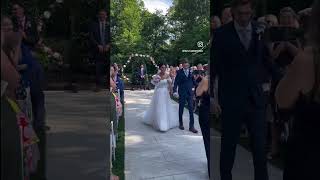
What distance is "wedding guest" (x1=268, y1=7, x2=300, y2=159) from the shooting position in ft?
11.4

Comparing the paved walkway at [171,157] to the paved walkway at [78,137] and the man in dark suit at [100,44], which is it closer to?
the paved walkway at [78,137]

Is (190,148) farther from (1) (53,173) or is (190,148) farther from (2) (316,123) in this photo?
(2) (316,123)

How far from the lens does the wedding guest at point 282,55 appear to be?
11.4ft

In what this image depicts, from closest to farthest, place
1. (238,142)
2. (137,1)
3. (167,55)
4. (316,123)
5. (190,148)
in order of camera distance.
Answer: (316,123)
(238,142)
(190,148)
(167,55)
(137,1)

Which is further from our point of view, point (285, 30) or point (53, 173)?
point (53, 173)

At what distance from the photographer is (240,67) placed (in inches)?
144

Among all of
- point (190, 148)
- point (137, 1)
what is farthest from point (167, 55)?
point (190, 148)

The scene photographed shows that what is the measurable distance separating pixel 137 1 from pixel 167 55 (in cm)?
462

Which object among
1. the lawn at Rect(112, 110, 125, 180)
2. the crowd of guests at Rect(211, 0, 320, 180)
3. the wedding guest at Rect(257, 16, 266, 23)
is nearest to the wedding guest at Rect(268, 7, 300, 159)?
the crowd of guests at Rect(211, 0, 320, 180)

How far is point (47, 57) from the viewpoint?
385 cm

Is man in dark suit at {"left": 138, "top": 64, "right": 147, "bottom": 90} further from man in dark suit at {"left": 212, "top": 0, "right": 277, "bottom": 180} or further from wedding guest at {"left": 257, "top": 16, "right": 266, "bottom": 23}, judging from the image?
wedding guest at {"left": 257, "top": 16, "right": 266, "bottom": 23}

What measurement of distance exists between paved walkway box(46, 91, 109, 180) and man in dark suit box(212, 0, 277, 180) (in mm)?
1018

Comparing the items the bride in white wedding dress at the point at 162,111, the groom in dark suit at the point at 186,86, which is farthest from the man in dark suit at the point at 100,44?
the bride in white wedding dress at the point at 162,111

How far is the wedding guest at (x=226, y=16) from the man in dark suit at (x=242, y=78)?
4 cm
